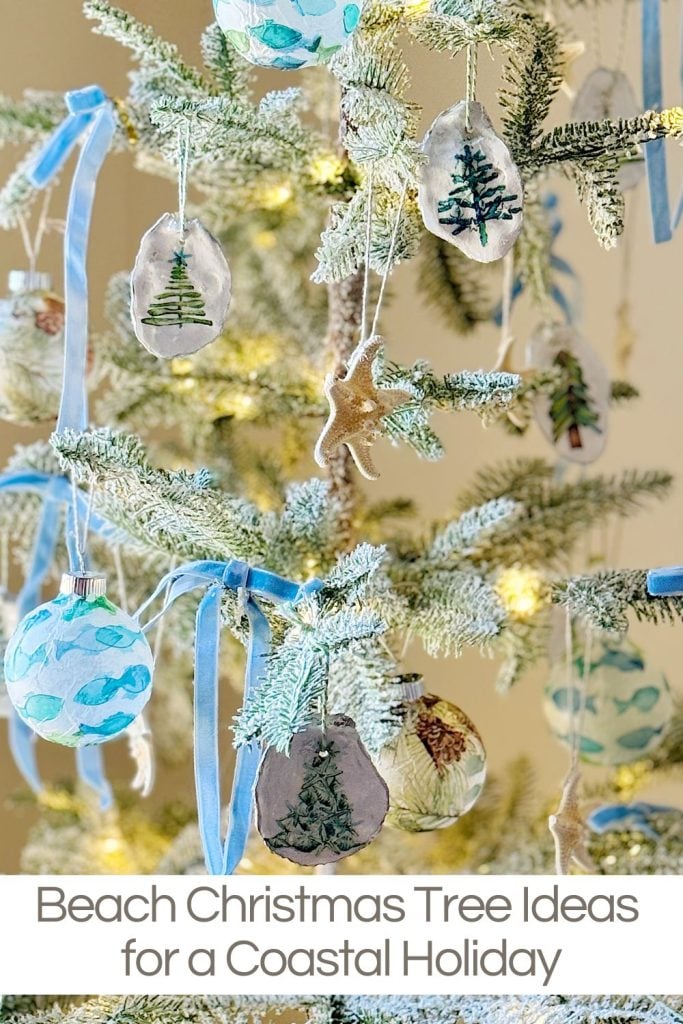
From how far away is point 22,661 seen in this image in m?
0.53

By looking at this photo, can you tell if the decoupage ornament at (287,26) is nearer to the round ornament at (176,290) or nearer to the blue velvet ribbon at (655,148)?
the round ornament at (176,290)

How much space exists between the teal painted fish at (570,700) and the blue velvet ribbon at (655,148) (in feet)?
1.06

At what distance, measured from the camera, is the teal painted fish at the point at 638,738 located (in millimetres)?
817

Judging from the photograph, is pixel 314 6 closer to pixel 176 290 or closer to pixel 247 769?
pixel 176 290

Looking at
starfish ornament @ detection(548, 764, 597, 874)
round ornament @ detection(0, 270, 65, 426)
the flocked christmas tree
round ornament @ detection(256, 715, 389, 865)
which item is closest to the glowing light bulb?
the flocked christmas tree

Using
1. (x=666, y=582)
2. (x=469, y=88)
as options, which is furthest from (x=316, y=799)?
(x=469, y=88)

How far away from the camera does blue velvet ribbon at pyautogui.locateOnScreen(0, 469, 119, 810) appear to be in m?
0.74

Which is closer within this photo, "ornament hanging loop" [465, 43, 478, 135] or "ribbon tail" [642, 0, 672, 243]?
"ornament hanging loop" [465, 43, 478, 135]

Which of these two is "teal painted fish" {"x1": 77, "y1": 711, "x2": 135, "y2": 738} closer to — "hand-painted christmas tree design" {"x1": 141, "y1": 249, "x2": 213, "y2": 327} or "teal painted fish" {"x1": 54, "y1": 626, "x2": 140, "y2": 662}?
"teal painted fish" {"x1": 54, "y1": 626, "x2": 140, "y2": 662}

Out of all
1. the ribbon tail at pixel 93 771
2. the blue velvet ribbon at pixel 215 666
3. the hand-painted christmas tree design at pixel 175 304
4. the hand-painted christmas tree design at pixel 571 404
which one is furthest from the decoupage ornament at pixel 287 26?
the ribbon tail at pixel 93 771

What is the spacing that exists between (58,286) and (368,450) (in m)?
0.34

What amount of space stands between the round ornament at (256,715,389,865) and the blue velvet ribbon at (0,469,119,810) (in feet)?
0.67

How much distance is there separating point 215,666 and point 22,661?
10 centimetres

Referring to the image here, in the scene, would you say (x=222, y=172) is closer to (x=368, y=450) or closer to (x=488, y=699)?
(x=368, y=450)
